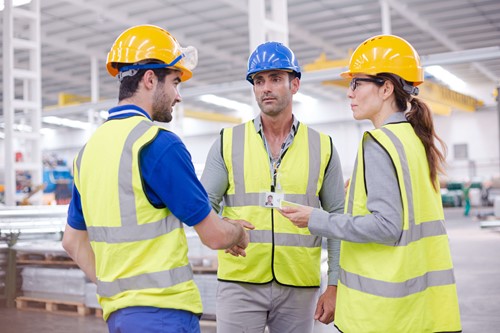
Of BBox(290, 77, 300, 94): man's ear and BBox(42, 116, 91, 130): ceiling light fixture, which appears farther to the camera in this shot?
BBox(42, 116, 91, 130): ceiling light fixture

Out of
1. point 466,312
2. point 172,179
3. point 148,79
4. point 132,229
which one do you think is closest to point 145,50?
point 148,79

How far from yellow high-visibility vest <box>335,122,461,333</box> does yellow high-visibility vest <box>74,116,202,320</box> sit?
57 cm

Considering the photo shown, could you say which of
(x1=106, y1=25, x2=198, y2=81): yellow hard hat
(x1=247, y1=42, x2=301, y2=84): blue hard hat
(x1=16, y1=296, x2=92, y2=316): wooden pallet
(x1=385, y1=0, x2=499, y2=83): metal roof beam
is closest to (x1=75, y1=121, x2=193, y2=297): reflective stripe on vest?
(x1=106, y1=25, x2=198, y2=81): yellow hard hat

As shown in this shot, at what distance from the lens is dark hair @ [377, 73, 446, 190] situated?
1982mm

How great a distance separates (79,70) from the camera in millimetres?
21000

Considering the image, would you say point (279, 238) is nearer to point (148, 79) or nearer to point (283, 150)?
point (283, 150)

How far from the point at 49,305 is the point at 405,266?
5460 mm

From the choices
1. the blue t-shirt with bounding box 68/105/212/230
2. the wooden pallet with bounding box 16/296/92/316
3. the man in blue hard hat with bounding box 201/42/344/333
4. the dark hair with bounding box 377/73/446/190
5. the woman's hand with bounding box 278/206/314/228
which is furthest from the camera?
the wooden pallet with bounding box 16/296/92/316

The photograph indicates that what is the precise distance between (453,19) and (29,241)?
13685mm

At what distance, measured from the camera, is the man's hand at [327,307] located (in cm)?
234

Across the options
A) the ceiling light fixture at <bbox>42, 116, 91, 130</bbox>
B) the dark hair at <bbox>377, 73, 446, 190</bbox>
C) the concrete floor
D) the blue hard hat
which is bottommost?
the concrete floor

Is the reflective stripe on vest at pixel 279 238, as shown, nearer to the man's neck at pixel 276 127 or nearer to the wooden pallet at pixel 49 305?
the man's neck at pixel 276 127

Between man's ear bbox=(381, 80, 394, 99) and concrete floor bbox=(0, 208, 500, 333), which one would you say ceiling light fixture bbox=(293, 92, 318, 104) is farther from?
man's ear bbox=(381, 80, 394, 99)

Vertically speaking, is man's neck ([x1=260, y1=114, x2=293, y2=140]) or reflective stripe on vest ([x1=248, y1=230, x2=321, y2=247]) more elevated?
man's neck ([x1=260, y1=114, x2=293, y2=140])
